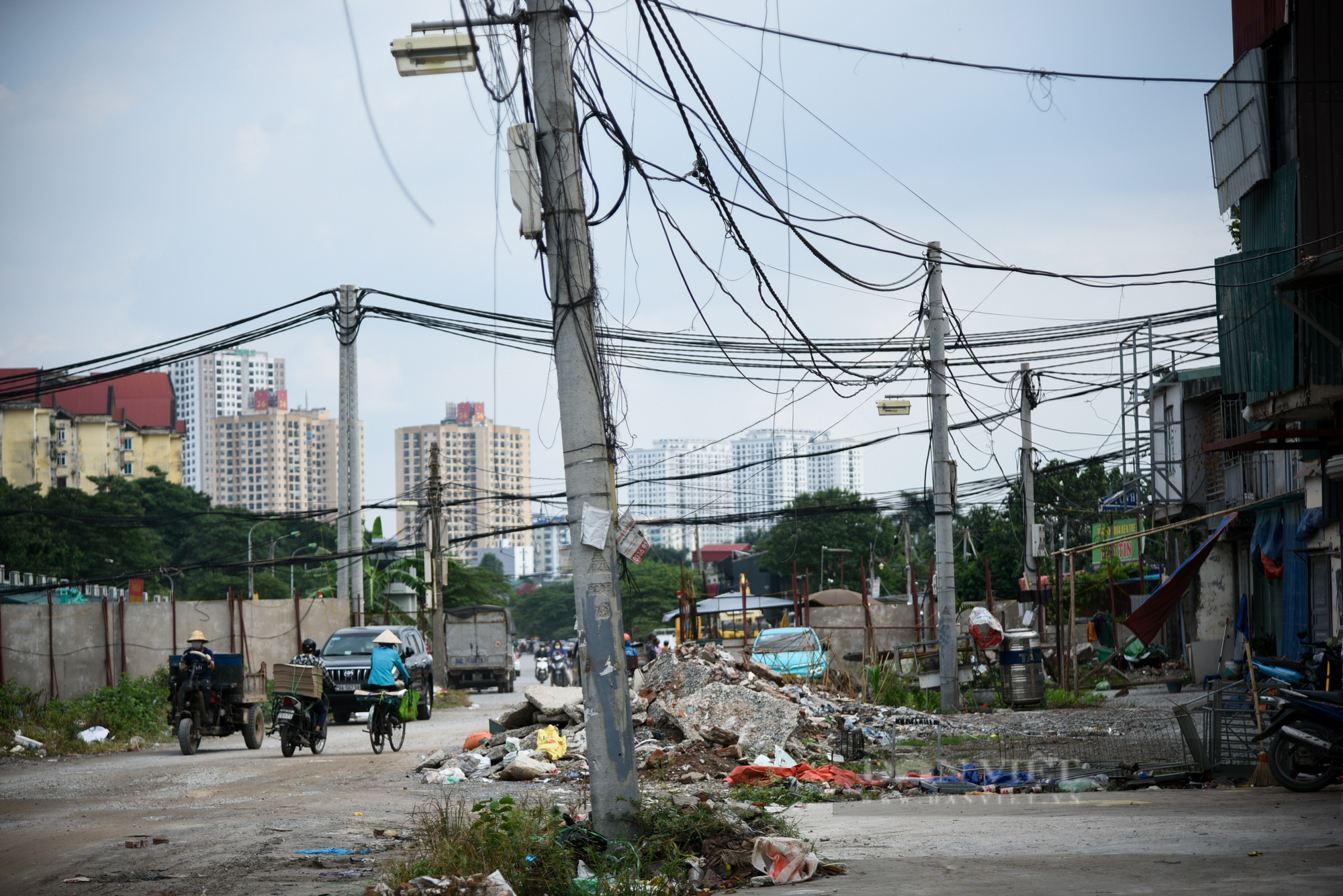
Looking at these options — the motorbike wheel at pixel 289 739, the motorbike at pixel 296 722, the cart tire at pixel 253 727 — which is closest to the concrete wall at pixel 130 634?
the cart tire at pixel 253 727

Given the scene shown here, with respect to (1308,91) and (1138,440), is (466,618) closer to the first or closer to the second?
(1138,440)

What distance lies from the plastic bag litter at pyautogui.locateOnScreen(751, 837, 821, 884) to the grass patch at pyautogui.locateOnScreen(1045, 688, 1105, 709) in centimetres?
1593

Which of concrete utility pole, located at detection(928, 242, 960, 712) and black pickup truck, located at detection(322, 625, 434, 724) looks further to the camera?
black pickup truck, located at detection(322, 625, 434, 724)

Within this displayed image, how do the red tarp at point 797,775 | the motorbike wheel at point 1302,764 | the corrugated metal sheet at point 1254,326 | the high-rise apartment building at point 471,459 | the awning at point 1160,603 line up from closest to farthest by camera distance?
the motorbike wheel at point 1302,764 → the red tarp at point 797,775 → the corrugated metal sheet at point 1254,326 → the awning at point 1160,603 → the high-rise apartment building at point 471,459

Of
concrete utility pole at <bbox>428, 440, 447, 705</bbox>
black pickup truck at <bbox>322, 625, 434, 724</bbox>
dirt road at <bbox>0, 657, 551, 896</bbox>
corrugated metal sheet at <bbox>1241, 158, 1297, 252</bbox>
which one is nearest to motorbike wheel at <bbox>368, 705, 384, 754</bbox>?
dirt road at <bbox>0, 657, 551, 896</bbox>

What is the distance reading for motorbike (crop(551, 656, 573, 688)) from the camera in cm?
4625

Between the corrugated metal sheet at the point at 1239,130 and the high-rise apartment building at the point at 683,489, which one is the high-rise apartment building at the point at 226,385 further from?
the corrugated metal sheet at the point at 1239,130

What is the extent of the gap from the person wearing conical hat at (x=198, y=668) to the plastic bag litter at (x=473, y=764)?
5.32 metres

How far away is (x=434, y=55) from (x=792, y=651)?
62.6 feet

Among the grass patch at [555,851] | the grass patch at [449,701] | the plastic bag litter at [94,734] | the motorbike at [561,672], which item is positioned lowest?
the motorbike at [561,672]

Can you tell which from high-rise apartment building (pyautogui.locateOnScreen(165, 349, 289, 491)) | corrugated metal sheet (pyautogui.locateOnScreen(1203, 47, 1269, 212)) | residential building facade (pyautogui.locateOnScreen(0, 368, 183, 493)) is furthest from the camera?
high-rise apartment building (pyautogui.locateOnScreen(165, 349, 289, 491))

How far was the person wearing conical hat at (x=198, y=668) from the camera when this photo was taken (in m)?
17.5

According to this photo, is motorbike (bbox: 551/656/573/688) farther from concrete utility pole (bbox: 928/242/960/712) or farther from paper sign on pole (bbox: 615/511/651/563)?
paper sign on pole (bbox: 615/511/651/563)

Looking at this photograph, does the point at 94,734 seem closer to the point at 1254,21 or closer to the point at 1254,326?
the point at 1254,326
